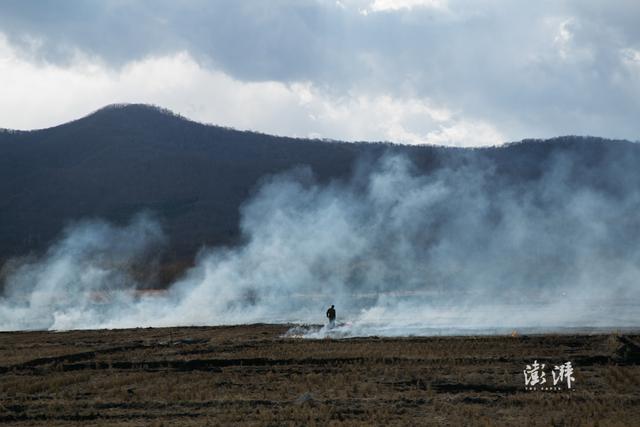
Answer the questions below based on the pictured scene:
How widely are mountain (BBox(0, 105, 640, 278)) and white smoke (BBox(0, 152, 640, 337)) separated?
11.6m

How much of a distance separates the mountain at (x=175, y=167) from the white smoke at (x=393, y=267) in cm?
1163

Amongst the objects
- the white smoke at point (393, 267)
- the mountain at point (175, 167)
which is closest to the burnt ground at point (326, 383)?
the white smoke at point (393, 267)

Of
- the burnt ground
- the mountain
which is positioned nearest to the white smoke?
the mountain

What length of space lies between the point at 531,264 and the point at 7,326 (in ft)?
191

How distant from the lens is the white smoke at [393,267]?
205 ft

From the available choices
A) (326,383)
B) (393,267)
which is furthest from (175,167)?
(326,383)

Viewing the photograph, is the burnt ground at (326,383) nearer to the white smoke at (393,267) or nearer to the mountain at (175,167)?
the white smoke at (393,267)

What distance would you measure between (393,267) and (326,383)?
58.0 meters

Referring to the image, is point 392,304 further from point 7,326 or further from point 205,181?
point 205,181

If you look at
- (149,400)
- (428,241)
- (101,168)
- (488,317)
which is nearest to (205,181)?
(101,168)

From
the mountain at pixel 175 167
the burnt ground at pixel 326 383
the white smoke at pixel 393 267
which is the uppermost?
the mountain at pixel 175 167

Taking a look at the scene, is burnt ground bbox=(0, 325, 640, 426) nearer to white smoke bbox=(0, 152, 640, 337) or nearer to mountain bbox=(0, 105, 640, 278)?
white smoke bbox=(0, 152, 640, 337)

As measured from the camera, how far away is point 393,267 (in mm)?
79000

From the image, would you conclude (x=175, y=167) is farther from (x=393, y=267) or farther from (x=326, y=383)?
(x=326, y=383)
